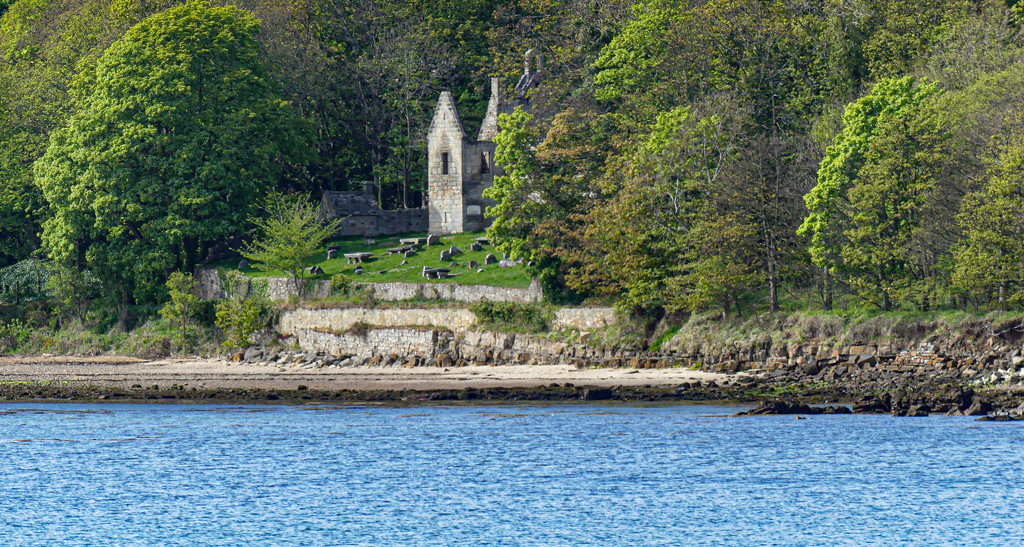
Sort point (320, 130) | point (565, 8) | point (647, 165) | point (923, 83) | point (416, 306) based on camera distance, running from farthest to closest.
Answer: point (320, 130) → point (565, 8) → point (416, 306) → point (647, 165) → point (923, 83)

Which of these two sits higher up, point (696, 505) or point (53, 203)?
point (53, 203)

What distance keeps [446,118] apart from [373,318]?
57.7ft

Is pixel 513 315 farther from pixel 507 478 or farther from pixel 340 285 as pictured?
pixel 507 478

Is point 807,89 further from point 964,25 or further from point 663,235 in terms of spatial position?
point 663,235

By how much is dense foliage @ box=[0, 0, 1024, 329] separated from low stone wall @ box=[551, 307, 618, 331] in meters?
1.16

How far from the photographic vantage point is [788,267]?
53.7 m

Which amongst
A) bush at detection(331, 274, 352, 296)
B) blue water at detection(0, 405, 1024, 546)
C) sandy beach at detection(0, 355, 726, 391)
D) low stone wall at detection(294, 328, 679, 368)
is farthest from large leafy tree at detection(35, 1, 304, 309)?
blue water at detection(0, 405, 1024, 546)

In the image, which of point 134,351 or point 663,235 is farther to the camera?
point 134,351

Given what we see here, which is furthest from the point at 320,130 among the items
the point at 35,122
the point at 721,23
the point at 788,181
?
the point at 788,181

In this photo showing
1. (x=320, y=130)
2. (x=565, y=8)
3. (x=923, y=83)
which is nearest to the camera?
(x=923, y=83)

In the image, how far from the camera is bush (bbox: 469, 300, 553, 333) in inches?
2295

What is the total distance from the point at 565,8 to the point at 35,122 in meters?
28.4

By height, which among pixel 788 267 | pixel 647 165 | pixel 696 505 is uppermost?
pixel 647 165

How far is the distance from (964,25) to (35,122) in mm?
47129
